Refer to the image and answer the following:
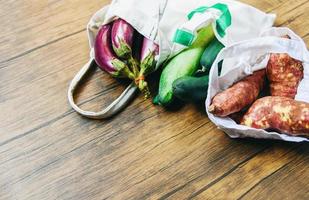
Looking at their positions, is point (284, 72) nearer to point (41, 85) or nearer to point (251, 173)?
point (251, 173)

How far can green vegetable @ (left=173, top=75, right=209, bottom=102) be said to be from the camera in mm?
970

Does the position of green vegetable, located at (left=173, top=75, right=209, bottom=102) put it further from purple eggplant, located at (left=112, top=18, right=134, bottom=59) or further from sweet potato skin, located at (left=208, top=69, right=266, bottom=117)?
purple eggplant, located at (left=112, top=18, right=134, bottom=59)

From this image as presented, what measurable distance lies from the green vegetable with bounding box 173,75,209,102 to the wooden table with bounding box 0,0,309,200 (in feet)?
0.18

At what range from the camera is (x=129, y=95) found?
1062mm

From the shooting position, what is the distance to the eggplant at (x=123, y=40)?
1.04 meters

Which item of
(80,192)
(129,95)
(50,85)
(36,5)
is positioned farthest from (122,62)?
(36,5)

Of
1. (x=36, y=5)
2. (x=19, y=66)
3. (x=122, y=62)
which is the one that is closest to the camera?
(x=122, y=62)

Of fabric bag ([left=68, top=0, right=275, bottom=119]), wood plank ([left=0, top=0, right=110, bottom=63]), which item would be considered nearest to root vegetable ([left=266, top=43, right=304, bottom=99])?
fabric bag ([left=68, top=0, right=275, bottom=119])

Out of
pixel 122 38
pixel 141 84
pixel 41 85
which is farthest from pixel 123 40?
pixel 41 85

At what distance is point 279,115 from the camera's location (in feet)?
2.99

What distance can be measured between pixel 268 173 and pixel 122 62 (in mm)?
411

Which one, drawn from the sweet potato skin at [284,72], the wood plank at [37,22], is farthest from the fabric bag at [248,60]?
the wood plank at [37,22]

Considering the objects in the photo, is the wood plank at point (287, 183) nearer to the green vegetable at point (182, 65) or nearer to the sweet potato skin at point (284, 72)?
the sweet potato skin at point (284, 72)

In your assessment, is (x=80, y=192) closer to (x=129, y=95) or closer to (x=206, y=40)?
(x=129, y=95)
